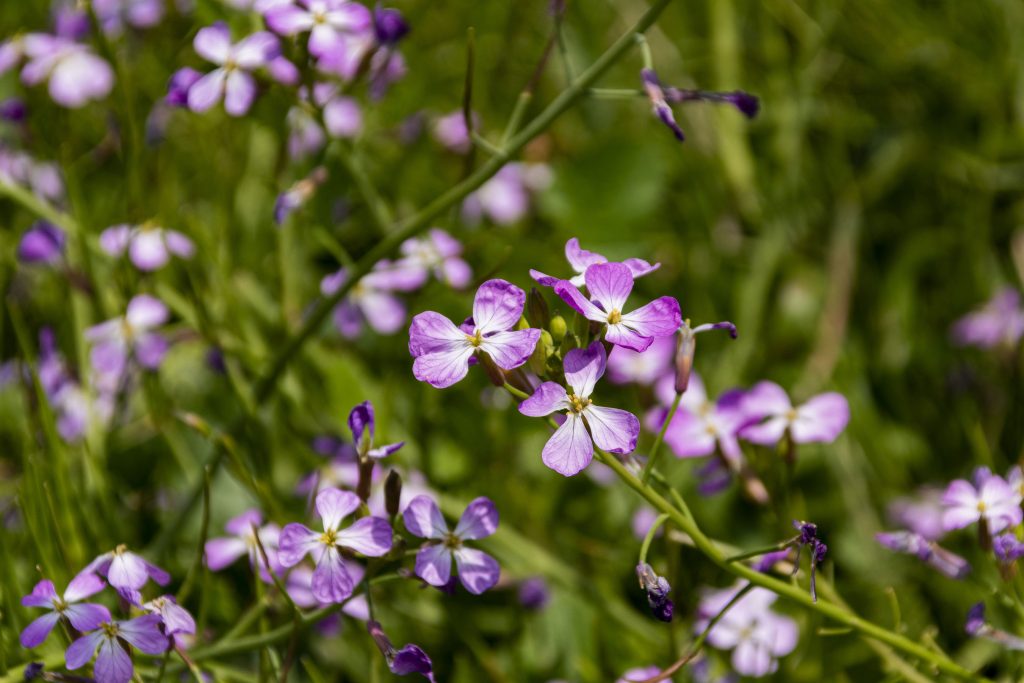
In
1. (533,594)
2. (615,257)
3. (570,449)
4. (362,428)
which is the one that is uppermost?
(570,449)

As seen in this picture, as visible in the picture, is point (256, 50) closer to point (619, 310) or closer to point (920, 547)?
point (619, 310)

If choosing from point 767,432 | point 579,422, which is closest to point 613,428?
point 579,422

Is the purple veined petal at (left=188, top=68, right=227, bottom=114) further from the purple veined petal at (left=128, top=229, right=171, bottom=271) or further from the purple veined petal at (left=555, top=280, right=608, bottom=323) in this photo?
the purple veined petal at (left=555, top=280, right=608, bottom=323)

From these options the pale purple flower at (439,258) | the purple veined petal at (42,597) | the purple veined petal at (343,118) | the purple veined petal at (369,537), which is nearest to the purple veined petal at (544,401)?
the purple veined petal at (369,537)

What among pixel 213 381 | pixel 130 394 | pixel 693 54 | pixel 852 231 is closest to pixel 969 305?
pixel 852 231

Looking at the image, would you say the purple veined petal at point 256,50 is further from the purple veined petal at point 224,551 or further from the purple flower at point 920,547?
the purple flower at point 920,547

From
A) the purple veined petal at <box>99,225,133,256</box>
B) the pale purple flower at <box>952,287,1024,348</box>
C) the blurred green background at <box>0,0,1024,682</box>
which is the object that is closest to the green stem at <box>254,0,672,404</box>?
the blurred green background at <box>0,0,1024,682</box>
